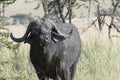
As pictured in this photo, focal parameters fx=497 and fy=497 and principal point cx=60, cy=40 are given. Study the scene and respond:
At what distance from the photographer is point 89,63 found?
36.7ft

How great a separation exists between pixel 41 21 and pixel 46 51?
0.48 metres

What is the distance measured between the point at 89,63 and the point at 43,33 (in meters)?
4.27

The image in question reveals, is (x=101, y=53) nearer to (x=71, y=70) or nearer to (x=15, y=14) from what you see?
(x=71, y=70)

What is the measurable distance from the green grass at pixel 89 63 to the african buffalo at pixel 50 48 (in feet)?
7.32

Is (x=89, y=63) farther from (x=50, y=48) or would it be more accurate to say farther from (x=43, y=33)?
(x=43, y=33)

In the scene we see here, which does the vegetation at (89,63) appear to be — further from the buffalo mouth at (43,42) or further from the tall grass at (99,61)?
the buffalo mouth at (43,42)

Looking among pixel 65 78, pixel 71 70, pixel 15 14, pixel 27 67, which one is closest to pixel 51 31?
pixel 65 78

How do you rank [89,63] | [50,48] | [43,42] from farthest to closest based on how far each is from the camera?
[89,63], [50,48], [43,42]

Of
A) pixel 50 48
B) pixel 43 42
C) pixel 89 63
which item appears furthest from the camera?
pixel 89 63

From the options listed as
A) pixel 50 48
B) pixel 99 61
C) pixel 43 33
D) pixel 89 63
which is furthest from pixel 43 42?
pixel 99 61

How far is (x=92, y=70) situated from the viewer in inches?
430

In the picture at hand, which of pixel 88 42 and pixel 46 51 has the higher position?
pixel 46 51

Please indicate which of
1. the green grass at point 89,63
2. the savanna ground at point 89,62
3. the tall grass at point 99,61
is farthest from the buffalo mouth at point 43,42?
the tall grass at point 99,61

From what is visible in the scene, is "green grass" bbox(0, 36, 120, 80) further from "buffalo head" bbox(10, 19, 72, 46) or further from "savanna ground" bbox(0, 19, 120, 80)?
"buffalo head" bbox(10, 19, 72, 46)
